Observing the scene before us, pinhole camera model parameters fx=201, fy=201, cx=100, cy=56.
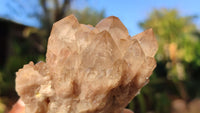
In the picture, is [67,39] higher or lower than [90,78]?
higher

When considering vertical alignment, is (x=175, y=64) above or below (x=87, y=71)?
above

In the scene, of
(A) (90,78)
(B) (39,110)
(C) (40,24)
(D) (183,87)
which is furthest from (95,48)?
(C) (40,24)

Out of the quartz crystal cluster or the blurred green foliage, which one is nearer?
the quartz crystal cluster

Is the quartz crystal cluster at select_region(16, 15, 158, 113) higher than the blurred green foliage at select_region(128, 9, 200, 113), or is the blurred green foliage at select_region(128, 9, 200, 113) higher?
the blurred green foliage at select_region(128, 9, 200, 113)

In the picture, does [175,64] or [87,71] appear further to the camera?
[175,64]

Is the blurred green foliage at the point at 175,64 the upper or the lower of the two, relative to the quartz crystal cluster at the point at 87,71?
upper

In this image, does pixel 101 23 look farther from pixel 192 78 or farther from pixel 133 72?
pixel 192 78

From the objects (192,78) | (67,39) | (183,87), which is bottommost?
(67,39)

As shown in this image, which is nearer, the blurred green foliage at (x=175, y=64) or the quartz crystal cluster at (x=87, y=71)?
the quartz crystal cluster at (x=87, y=71)
